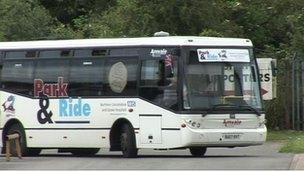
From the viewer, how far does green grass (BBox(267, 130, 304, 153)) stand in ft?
67.4

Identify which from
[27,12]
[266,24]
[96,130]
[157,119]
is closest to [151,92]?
[157,119]

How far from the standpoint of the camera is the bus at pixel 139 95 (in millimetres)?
18719

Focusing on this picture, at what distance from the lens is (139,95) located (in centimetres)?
1925

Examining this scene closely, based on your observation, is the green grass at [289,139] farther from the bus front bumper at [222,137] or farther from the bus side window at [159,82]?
the bus side window at [159,82]

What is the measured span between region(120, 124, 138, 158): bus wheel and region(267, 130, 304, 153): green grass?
4041mm

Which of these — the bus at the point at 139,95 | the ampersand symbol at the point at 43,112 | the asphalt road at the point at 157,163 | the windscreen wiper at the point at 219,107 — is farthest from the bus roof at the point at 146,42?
the asphalt road at the point at 157,163

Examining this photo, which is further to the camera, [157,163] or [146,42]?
[146,42]

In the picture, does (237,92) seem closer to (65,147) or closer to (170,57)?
(170,57)

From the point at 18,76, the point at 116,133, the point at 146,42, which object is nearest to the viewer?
the point at 146,42

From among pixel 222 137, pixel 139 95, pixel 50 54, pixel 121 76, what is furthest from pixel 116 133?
pixel 50 54

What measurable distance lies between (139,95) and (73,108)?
205cm

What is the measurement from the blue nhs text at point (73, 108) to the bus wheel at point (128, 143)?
46.4 inches

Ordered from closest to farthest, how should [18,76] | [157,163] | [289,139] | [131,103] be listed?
1. [157,163]
2. [131,103]
3. [18,76]
4. [289,139]

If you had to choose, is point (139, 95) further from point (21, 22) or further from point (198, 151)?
point (21, 22)
